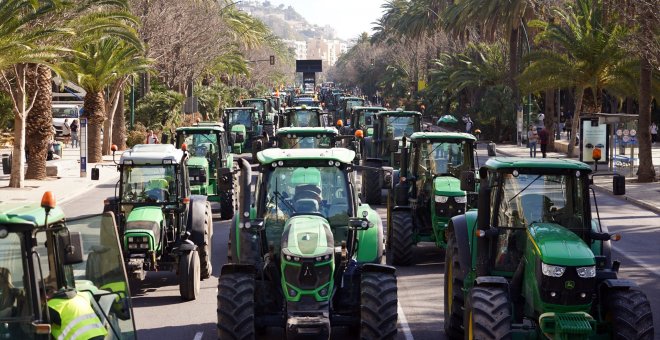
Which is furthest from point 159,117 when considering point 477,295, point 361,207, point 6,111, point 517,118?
point 477,295

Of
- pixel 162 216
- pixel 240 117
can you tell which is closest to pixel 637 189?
pixel 240 117

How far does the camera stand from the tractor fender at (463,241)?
12312 millimetres

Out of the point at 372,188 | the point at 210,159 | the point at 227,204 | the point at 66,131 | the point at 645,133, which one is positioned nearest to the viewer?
the point at 227,204

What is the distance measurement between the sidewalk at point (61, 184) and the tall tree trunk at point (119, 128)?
356cm

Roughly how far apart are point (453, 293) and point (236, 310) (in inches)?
108

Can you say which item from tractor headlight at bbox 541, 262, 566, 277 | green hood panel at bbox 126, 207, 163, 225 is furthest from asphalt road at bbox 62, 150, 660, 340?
tractor headlight at bbox 541, 262, 566, 277

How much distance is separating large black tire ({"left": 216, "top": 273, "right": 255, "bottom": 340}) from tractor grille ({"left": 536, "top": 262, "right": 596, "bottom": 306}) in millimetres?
3074

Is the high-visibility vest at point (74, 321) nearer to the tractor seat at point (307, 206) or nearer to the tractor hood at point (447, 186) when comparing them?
the tractor seat at point (307, 206)

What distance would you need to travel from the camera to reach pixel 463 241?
12570 millimetres

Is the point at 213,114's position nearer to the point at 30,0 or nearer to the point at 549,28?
the point at 549,28

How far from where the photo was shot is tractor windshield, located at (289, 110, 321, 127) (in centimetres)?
3719

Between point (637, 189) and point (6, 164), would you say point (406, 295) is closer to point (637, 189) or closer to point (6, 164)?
point (637, 189)

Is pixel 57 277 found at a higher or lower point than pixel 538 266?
higher

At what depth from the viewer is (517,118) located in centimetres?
5522
